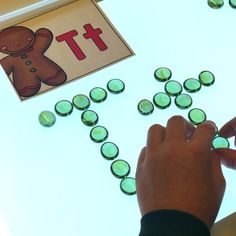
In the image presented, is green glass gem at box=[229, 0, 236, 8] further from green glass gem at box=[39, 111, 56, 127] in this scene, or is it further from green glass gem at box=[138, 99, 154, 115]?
green glass gem at box=[39, 111, 56, 127]

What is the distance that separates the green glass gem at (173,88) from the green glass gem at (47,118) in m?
0.25

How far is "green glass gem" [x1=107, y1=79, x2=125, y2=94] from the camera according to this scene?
103 cm

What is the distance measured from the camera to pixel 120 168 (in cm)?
93

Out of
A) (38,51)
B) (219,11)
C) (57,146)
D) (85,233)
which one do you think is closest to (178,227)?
(85,233)

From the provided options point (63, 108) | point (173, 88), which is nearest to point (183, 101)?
point (173, 88)

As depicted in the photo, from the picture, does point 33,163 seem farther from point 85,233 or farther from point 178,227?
Answer: point 178,227

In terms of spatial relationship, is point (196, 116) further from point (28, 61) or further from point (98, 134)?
point (28, 61)

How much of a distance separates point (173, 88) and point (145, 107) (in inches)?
3.4

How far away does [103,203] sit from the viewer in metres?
0.89

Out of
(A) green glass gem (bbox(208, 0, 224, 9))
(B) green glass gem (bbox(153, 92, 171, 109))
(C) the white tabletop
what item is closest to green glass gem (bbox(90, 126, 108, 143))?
(C) the white tabletop

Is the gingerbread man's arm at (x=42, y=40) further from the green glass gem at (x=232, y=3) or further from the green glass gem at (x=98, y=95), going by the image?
the green glass gem at (x=232, y=3)

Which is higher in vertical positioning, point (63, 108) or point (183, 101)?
point (63, 108)

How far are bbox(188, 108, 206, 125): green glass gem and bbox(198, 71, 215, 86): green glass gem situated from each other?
73mm

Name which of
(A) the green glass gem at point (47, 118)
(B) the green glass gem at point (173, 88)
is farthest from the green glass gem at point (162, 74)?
(A) the green glass gem at point (47, 118)
